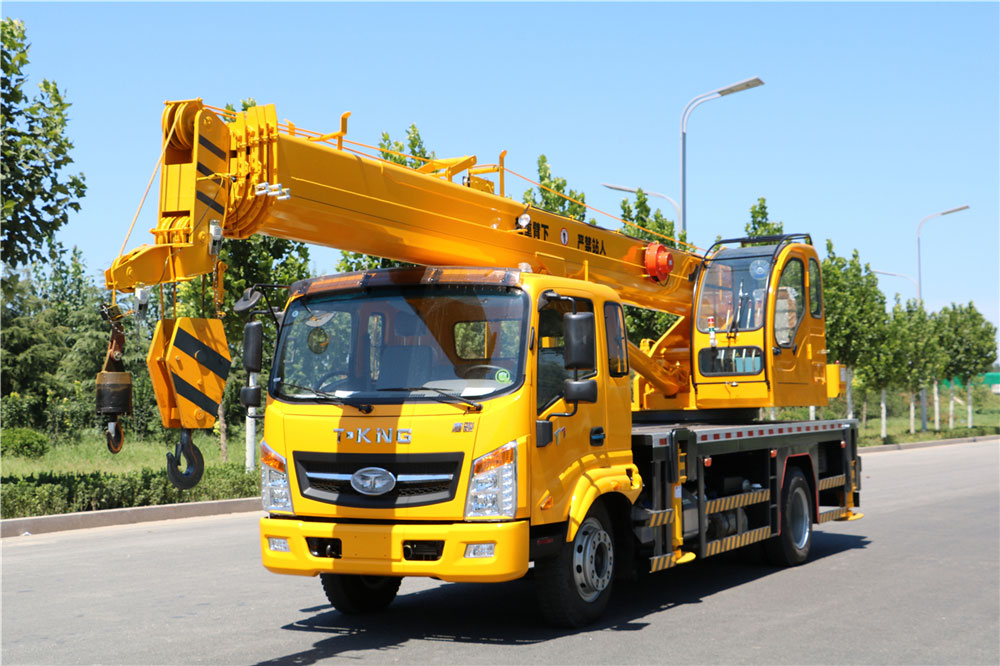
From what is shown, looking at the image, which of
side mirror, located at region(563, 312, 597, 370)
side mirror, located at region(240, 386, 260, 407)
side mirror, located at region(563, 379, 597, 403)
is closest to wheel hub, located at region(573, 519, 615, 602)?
side mirror, located at region(563, 379, 597, 403)

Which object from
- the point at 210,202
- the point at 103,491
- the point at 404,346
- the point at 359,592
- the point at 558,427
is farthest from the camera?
the point at 103,491

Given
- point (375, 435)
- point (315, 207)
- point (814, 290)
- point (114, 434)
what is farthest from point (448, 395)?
point (814, 290)

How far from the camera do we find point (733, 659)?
638cm

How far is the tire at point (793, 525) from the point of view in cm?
1044

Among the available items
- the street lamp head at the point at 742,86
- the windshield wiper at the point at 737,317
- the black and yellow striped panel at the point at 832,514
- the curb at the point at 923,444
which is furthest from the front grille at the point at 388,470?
the curb at the point at 923,444

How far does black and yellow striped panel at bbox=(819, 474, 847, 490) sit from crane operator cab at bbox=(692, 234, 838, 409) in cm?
92

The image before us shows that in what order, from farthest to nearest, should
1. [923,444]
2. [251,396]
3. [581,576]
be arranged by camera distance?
1. [923,444]
2. [251,396]
3. [581,576]

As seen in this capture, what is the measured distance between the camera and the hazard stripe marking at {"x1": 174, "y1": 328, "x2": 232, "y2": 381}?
19.8 feet

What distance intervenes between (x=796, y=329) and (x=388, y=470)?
6163 millimetres

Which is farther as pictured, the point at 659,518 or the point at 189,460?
the point at 659,518

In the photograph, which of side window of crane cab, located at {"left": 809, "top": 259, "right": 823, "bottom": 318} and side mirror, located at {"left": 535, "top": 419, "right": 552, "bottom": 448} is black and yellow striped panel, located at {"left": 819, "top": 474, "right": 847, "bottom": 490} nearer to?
side window of crane cab, located at {"left": 809, "top": 259, "right": 823, "bottom": 318}

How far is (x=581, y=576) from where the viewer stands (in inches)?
285

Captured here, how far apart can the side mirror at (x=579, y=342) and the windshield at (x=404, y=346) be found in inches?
13.1

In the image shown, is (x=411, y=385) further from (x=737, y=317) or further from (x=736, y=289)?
(x=736, y=289)
